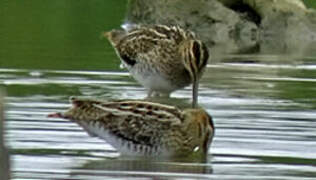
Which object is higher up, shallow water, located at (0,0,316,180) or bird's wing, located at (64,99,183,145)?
bird's wing, located at (64,99,183,145)

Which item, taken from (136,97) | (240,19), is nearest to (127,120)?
(136,97)

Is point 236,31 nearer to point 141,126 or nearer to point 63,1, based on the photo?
point 63,1

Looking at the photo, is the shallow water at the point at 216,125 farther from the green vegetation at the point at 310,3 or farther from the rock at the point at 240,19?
the green vegetation at the point at 310,3

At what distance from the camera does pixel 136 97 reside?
42.8ft

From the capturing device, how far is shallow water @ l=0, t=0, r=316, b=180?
884 cm

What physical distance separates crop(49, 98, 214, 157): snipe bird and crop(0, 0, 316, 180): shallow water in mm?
123

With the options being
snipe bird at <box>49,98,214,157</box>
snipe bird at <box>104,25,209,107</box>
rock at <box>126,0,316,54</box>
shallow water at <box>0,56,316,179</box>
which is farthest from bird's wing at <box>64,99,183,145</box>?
rock at <box>126,0,316,54</box>

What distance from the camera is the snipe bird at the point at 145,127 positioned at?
930cm

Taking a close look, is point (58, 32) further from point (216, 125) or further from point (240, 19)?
point (216, 125)

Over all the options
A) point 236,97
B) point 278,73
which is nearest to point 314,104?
point 236,97

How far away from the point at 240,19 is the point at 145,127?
1414 centimetres

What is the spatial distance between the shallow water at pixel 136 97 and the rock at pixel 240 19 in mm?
2813

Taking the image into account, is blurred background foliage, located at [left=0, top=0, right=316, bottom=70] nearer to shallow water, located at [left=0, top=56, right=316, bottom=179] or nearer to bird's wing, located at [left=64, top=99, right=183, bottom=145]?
shallow water, located at [left=0, top=56, right=316, bottom=179]

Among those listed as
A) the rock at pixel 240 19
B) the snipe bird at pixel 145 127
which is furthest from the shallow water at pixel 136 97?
the rock at pixel 240 19
